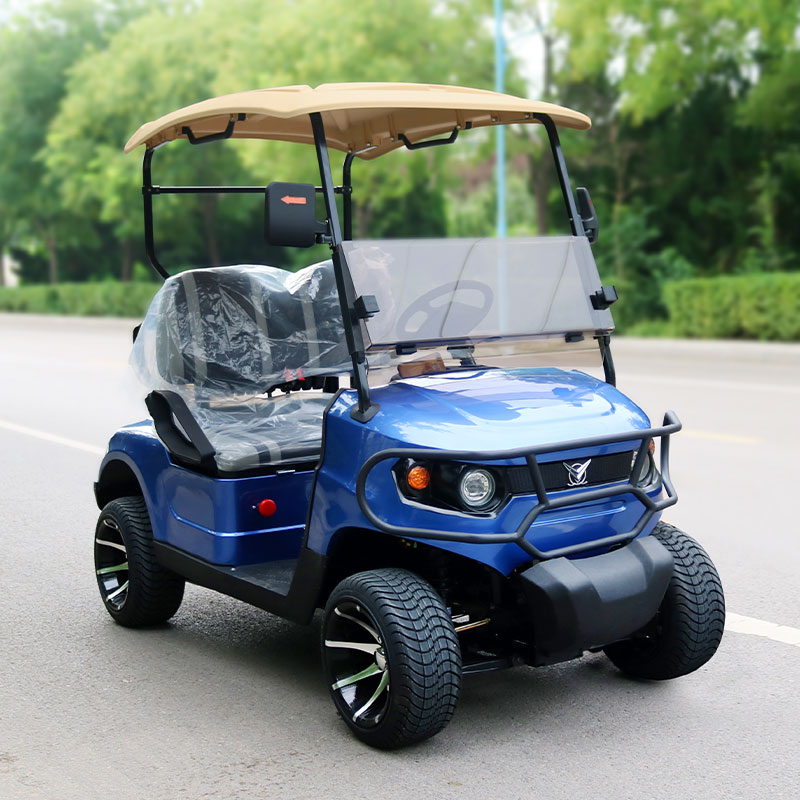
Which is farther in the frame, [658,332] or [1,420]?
[658,332]

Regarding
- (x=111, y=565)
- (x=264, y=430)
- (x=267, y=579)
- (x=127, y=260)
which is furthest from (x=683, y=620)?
(x=127, y=260)

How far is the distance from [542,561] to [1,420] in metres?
9.01

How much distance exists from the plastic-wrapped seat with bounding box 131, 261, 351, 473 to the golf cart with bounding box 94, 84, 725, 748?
0.05 feet

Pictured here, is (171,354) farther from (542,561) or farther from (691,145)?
(691,145)

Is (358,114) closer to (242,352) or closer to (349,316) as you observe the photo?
(242,352)

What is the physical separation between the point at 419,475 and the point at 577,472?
1.64 ft

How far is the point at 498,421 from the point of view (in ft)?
12.4

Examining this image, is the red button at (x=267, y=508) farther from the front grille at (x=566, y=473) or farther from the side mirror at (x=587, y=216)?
the side mirror at (x=587, y=216)

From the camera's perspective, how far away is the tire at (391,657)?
3604mm

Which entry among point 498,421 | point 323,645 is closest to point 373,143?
point 498,421

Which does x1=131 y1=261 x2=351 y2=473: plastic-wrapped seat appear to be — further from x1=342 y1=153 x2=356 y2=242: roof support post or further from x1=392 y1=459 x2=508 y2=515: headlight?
x1=392 y1=459 x2=508 y2=515: headlight

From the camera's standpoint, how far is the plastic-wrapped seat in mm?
4996

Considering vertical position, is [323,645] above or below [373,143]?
below

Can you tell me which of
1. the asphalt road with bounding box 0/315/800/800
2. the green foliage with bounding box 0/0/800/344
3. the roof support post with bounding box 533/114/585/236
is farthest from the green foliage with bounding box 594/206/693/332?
the roof support post with bounding box 533/114/585/236
